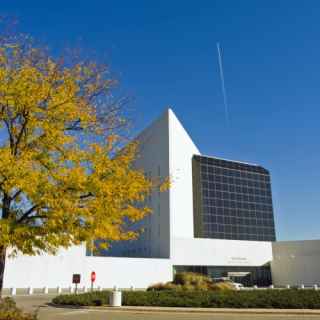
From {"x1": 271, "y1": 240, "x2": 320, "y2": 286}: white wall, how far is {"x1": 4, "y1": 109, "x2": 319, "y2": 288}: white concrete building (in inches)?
18.2

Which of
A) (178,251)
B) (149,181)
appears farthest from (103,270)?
(149,181)

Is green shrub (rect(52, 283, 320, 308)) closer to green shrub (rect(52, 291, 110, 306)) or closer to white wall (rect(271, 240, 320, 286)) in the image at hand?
green shrub (rect(52, 291, 110, 306))

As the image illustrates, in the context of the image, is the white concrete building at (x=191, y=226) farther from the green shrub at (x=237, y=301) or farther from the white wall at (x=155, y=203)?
the green shrub at (x=237, y=301)

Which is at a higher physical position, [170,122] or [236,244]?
[170,122]

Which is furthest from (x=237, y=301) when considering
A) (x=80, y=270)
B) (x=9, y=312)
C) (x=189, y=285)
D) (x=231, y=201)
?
(x=231, y=201)

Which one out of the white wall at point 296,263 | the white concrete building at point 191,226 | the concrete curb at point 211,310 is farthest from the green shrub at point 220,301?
the white wall at point 296,263

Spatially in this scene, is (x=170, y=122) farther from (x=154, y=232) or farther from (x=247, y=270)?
(x=247, y=270)

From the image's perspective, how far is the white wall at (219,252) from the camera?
54000 mm

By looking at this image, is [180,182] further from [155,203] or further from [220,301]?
[220,301]

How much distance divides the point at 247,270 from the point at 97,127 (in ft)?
176

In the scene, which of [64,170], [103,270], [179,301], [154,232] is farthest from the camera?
[154,232]

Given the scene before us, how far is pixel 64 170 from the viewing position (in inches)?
426

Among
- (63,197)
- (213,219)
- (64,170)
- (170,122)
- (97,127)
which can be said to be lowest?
(63,197)

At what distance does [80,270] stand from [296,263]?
35.2 metres
